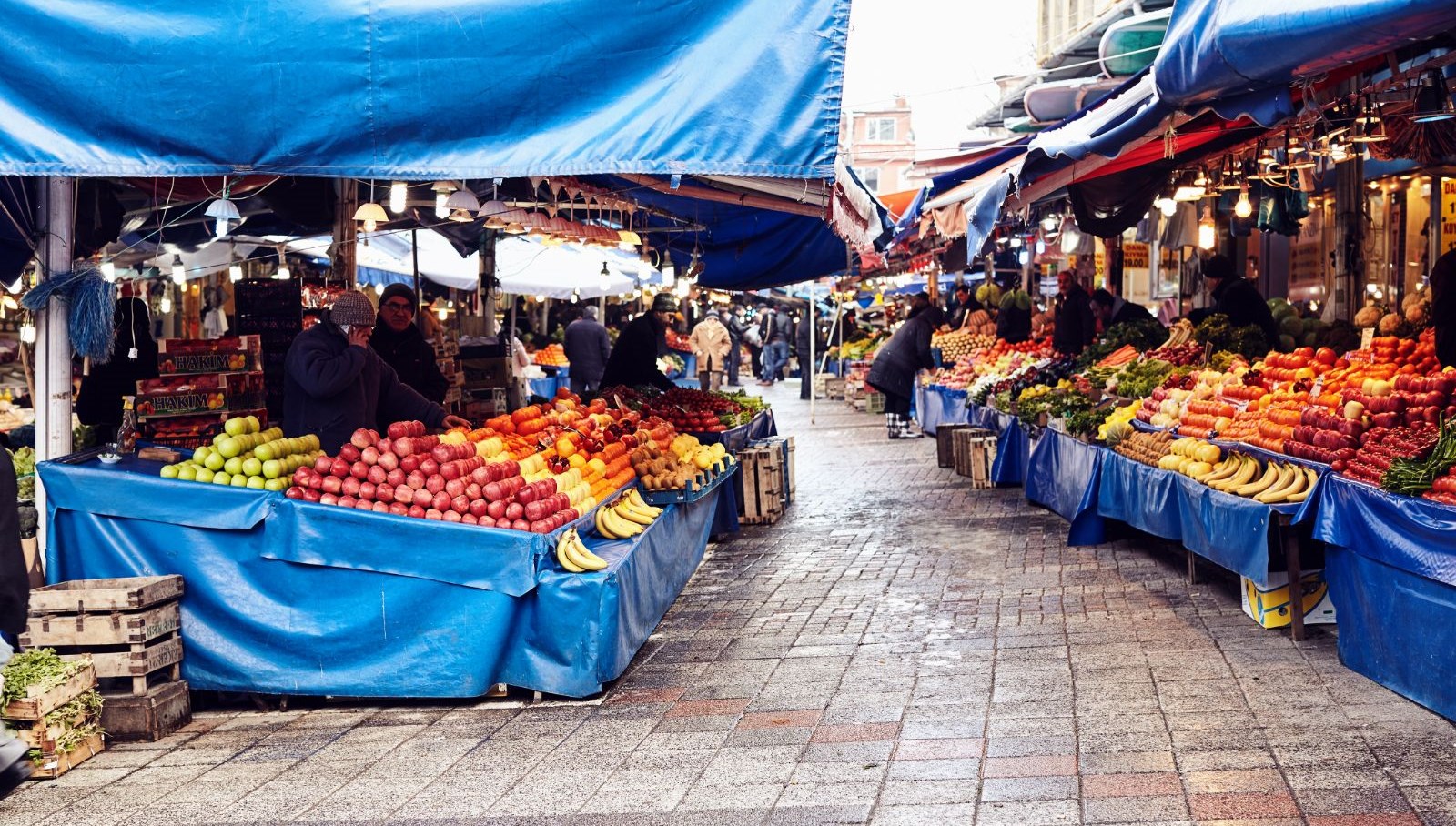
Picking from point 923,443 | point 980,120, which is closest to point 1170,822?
point 923,443

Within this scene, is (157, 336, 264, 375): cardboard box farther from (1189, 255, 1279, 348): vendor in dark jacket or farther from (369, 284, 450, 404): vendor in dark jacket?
(1189, 255, 1279, 348): vendor in dark jacket

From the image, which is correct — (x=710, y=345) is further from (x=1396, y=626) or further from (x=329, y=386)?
(x=1396, y=626)

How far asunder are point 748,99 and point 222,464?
3.23 meters

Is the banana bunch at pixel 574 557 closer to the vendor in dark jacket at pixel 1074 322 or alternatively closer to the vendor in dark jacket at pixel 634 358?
the vendor in dark jacket at pixel 634 358

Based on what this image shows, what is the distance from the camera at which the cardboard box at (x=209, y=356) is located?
7965mm

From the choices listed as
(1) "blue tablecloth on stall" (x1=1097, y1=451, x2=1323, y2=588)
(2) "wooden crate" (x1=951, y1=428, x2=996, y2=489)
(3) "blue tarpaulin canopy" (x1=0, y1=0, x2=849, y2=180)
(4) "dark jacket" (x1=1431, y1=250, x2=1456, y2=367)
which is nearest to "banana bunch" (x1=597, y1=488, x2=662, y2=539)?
(3) "blue tarpaulin canopy" (x1=0, y1=0, x2=849, y2=180)

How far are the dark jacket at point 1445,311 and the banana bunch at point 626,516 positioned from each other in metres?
5.36

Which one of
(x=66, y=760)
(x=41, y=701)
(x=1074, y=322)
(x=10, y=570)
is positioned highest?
(x=1074, y=322)

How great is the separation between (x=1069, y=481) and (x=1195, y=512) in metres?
3.38

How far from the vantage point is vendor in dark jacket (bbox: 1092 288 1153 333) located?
55.7 ft

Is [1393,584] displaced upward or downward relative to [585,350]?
downward

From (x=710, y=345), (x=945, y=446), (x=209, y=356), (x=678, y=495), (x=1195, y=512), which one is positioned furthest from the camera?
(x=710, y=345)

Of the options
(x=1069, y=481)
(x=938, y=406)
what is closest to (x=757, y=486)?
(x=1069, y=481)

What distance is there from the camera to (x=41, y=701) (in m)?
5.70
